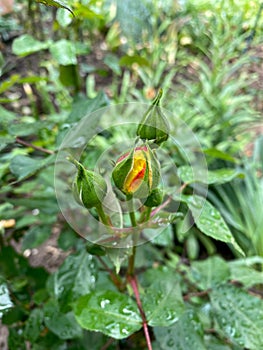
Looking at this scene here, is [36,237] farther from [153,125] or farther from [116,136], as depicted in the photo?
[116,136]

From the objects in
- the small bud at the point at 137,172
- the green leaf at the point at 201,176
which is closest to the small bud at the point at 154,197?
the small bud at the point at 137,172

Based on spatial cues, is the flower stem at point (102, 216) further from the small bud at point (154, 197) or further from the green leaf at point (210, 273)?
the green leaf at point (210, 273)

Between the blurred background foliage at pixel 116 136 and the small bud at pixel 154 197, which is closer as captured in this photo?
the small bud at pixel 154 197

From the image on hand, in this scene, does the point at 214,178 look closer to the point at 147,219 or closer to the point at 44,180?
the point at 147,219

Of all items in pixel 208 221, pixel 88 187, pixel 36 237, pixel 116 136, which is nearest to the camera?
pixel 88 187

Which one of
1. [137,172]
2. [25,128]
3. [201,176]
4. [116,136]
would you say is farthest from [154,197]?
[116,136]

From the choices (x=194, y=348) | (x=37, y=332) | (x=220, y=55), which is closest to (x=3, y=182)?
(x=37, y=332)
